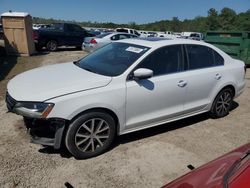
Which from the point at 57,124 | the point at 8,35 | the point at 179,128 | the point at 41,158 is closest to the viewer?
the point at 57,124

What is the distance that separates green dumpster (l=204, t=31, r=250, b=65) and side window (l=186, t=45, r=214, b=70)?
6.72 metres

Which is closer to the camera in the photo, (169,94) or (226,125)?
(169,94)

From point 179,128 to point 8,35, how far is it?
485 inches

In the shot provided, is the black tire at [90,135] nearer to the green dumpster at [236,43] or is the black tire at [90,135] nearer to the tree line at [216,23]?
the green dumpster at [236,43]

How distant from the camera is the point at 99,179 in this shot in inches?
147

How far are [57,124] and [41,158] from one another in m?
0.65

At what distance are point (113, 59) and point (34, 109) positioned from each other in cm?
163

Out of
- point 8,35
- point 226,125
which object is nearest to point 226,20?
point 8,35

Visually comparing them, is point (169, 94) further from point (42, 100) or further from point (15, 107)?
point (15, 107)

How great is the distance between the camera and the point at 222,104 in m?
5.95

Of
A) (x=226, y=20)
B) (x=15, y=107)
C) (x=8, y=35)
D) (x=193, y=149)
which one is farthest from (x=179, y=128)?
(x=226, y=20)

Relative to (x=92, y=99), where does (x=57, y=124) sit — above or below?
below

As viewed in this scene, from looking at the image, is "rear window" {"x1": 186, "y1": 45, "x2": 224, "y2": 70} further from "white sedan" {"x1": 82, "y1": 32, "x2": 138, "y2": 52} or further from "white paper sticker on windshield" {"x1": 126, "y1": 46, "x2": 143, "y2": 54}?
"white sedan" {"x1": 82, "y1": 32, "x2": 138, "y2": 52}

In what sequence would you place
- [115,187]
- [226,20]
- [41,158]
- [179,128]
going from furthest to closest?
1. [226,20]
2. [179,128]
3. [41,158]
4. [115,187]
